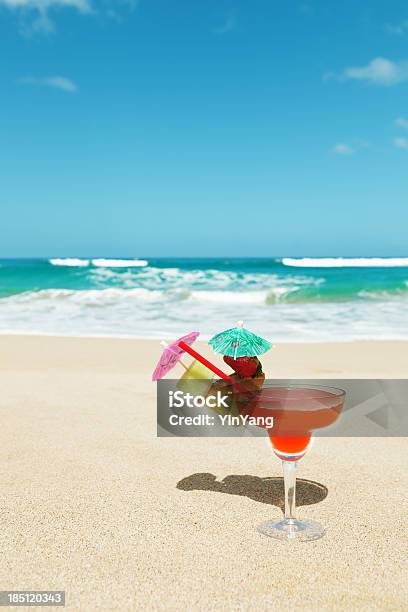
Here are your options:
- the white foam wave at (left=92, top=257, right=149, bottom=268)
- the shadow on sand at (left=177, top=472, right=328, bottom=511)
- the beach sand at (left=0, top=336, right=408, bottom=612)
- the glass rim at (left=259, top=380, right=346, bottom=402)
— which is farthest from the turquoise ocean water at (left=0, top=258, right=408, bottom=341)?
the white foam wave at (left=92, top=257, right=149, bottom=268)

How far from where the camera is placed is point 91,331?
11.3 m

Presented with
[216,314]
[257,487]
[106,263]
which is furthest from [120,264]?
[257,487]

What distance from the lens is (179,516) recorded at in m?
2.71

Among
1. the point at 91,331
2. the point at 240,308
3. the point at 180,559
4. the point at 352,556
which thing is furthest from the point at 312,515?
the point at 240,308

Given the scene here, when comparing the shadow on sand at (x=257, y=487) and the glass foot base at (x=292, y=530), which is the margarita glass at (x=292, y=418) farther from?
the shadow on sand at (x=257, y=487)

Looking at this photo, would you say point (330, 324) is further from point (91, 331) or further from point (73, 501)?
point (73, 501)

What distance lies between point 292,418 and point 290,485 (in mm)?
405

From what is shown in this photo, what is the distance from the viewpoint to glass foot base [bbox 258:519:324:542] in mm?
2488

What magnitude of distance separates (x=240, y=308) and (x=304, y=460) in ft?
44.7

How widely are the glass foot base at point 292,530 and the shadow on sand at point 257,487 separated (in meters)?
0.22

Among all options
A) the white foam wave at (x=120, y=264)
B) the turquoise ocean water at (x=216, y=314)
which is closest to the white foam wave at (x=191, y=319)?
the turquoise ocean water at (x=216, y=314)

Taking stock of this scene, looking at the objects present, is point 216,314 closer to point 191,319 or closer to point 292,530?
point 191,319

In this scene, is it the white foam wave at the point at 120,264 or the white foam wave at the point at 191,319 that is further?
the white foam wave at the point at 120,264

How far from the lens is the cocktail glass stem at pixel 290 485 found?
7.91 ft
